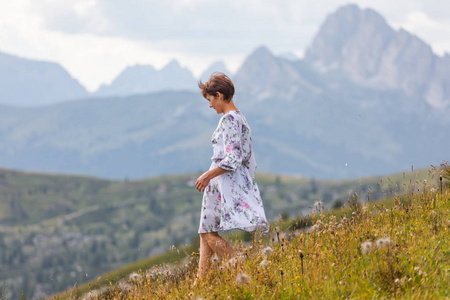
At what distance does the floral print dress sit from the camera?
6.95 metres

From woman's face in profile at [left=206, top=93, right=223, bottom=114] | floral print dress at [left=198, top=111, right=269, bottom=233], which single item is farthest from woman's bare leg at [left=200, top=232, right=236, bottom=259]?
woman's face in profile at [left=206, top=93, right=223, bottom=114]

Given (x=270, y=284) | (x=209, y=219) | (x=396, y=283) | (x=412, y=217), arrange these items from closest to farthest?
(x=396, y=283), (x=270, y=284), (x=209, y=219), (x=412, y=217)

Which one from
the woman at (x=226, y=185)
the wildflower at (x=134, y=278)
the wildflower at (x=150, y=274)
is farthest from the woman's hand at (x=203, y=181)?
the wildflower at (x=134, y=278)

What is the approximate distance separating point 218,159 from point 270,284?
200 cm

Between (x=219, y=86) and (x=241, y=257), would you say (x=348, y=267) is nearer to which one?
(x=241, y=257)

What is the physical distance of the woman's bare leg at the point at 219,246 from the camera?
710 centimetres

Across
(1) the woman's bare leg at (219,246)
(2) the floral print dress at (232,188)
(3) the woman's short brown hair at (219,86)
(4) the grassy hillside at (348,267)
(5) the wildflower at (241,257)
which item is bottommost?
(4) the grassy hillside at (348,267)

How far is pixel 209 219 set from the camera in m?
7.25

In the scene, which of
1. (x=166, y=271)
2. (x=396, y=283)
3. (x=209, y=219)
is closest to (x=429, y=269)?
(x=396, y=283)

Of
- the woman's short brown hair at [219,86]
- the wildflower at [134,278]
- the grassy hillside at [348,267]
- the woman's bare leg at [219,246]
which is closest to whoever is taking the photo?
the grassy hillside at [348,267]

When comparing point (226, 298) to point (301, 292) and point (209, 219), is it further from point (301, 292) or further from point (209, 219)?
point (209, 219)

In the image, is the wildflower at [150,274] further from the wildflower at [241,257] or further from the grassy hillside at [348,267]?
the wildflower at [241,257]

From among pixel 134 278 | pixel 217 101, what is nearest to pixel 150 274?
pixel 134 278

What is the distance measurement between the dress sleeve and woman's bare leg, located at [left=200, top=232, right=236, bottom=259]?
1034 mm
